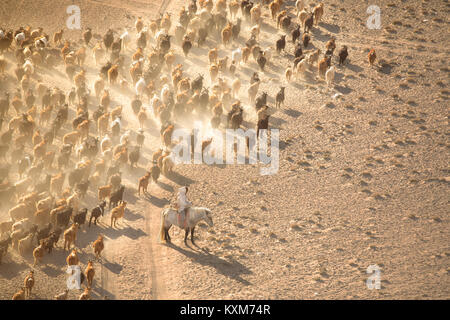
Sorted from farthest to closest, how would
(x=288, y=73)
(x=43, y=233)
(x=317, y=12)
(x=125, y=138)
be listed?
(x=317, y=12) → (x=288, y=73) → (x=125, y=138) → (x=43, y=233)

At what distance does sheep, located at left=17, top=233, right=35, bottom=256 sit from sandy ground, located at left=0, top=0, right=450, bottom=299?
29 cm

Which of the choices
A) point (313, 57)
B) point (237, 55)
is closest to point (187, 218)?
point (237, 55)

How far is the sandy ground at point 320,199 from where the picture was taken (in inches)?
961

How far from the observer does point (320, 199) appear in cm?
2886

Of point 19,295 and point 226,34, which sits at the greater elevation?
point 226,34

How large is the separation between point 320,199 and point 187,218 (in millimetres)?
5932

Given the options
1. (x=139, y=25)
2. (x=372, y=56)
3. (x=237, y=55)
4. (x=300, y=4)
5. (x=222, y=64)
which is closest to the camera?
(x=222, y=64)

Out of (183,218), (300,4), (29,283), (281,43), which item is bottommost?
(29,283)

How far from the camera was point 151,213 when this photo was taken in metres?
28.4

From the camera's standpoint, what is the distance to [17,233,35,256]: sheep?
25339 mm

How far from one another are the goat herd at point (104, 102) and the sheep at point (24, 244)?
0.13ft

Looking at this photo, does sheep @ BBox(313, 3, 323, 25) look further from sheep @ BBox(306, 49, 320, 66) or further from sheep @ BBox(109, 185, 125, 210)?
sheep @ BBox(109, 185, 125, 210)

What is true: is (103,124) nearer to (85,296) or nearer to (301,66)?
(301,66)

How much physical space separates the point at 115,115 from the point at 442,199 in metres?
15.0
